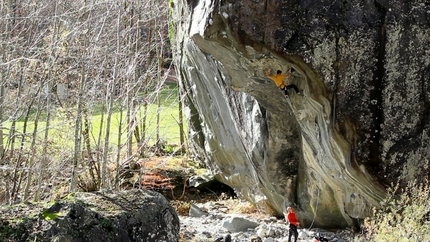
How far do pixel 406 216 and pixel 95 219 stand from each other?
462cm

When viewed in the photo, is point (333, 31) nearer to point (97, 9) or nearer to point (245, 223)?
point (245, 223)

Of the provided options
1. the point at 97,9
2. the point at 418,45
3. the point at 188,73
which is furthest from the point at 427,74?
the point at 97,9

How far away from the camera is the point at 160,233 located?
27.0 ft

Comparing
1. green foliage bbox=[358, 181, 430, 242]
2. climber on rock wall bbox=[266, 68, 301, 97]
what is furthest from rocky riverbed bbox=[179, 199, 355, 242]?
climber on rock wall bbox=[266, 68, 301, 97]

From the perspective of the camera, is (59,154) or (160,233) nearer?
(160,233)

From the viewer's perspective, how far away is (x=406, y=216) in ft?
26.6

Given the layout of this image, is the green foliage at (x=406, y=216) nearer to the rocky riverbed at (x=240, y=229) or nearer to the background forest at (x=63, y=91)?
the rocky riverbed at (x=240, y=229)

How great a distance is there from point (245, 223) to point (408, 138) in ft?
15.7

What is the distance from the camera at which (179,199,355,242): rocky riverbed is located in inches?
438

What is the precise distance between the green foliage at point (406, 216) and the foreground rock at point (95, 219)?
3255 millimetres

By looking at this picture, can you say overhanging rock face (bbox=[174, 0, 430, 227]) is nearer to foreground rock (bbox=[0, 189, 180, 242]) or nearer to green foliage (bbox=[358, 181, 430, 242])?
green foliage (bbox=[358, 181, 430, 242])

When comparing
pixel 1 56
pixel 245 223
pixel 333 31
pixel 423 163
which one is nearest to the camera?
pixel 333 31

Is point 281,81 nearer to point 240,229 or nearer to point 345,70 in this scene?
point 345,70

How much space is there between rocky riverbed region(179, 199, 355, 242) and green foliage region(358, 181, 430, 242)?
2013 millimetres
